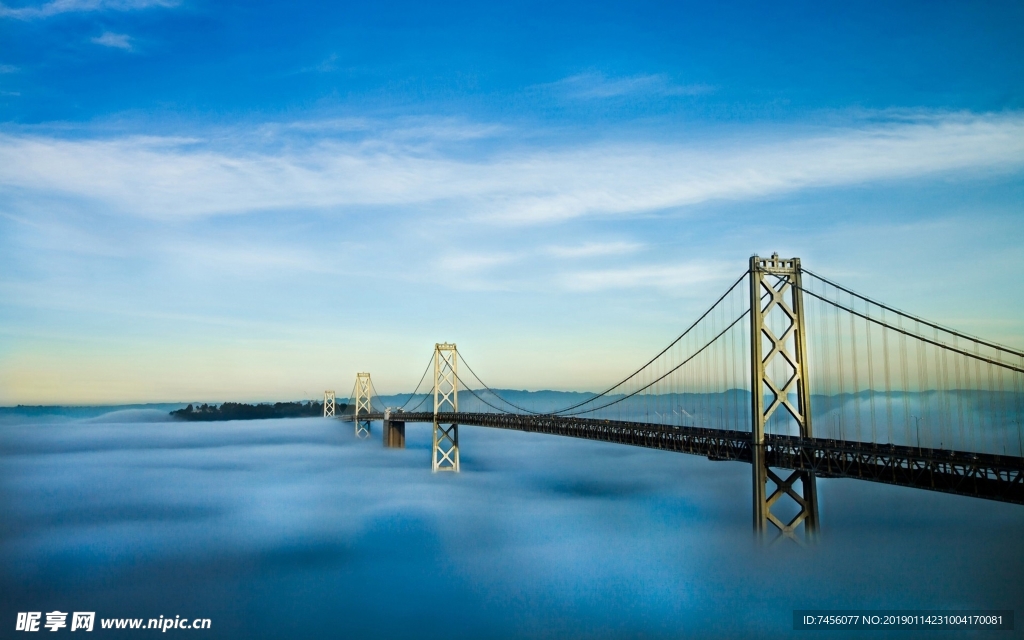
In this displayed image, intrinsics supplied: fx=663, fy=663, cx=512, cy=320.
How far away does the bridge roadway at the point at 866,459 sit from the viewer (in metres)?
18.5

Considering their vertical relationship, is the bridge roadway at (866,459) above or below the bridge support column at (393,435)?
above

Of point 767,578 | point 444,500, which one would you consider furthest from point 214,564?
point 767,578

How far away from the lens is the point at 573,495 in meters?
59.2

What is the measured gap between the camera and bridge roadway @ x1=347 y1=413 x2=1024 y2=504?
1845 centimetres

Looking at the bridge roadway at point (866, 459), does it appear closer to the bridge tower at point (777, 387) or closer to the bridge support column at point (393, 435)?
the bridge tower at point (777, 387)

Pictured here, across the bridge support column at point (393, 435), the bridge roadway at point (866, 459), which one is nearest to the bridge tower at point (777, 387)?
the bridge roadway at point (866, 459)

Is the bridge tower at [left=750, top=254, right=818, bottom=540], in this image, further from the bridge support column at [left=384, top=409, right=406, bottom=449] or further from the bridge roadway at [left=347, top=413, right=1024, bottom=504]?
the bridge support column at [left=384, top=409, right=406, bottom=449]

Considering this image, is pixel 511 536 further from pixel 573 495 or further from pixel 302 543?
pixel 573 495

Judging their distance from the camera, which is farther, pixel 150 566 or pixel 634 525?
pixel 634 525

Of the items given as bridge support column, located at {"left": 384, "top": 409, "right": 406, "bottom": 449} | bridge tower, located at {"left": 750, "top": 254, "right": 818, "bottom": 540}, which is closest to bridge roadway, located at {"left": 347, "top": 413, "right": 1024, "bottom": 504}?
bridge tower, located at {"left": 750, "top": 254, "right": 818, "bottom": 540}

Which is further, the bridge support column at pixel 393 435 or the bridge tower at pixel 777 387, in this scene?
the bridge support column at pixel 393 435

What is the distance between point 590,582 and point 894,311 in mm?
17184

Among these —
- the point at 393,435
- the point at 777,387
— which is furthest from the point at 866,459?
the point at 393,435

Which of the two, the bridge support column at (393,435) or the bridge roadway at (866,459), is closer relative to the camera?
the bridge roadway at (866,459)
